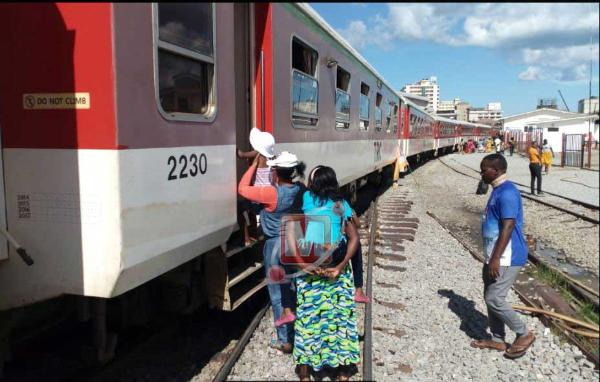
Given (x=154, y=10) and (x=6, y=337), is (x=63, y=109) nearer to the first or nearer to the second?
(x=154, y=10)

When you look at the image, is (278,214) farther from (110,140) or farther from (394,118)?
(394,118)

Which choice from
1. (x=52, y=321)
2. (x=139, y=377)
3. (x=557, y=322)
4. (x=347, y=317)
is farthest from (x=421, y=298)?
(x=52, y=321)

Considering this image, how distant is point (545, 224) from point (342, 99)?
22.0 ft

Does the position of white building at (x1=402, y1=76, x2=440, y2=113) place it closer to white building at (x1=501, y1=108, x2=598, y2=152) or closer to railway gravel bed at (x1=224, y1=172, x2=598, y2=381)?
railway gravel bed at (x1=224, y1=172, x2=598, y2=381)

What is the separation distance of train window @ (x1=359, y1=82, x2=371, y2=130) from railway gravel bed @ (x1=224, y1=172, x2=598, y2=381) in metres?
2.70

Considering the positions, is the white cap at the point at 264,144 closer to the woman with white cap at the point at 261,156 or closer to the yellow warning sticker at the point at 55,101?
the woman with white cap at the point at 261,156

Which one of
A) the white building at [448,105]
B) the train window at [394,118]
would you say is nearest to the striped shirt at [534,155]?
the white building at [448,105]

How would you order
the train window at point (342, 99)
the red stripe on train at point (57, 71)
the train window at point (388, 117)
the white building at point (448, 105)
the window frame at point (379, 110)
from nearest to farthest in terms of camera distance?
the red stripe on train at point (57, 71) < the train window at point (342, 99) < the white building at point (448, 105) < the window frame at point (379, 110) < the train window at point (388, 117)

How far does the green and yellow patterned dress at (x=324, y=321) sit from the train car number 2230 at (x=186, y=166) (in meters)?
0.97

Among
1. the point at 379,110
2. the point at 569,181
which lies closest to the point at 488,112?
the point at 569,181

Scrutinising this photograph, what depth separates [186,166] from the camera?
3.10m

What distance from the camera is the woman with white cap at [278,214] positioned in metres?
3.62

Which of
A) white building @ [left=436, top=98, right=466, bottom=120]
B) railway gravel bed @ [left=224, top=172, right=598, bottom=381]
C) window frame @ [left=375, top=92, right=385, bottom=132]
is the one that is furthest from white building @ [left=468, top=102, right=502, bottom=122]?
railway gravel bed @ [left=224, top=172, right=598, bottom=381]

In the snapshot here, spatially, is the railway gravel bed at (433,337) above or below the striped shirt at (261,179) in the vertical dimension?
below
